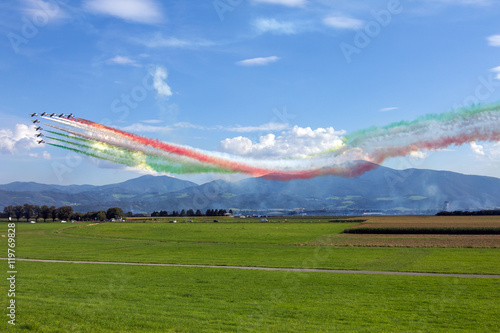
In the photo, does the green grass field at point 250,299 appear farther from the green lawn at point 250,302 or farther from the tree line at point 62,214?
the tree line at point 62,214

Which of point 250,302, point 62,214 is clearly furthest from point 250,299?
point 62,214

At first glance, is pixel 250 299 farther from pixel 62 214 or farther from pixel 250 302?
pixel 62 214

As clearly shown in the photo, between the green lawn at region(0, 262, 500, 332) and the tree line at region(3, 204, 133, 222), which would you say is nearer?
the green lawn at region(0, 262, 500, 332)

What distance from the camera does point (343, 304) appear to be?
941 inches

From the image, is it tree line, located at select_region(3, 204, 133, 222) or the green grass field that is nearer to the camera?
the green grass field

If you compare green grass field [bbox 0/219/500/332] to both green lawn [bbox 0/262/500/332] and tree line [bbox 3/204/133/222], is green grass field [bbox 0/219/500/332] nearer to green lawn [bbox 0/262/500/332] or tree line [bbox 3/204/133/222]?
green lawn [bbox 0/262/500/332]

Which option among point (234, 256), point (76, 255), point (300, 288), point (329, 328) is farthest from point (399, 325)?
point (76, 255)

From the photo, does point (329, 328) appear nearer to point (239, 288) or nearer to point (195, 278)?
point (239, 288)

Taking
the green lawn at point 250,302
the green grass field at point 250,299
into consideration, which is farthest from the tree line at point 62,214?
the green lawn at point 250,302

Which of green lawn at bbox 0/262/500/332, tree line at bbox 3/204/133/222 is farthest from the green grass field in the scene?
tree line at bbox 3/204/133/222

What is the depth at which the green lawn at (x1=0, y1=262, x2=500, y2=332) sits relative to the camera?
63.4ft

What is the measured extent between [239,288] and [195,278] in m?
6.00

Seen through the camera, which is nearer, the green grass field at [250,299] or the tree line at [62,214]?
the green grass field at [250,299]

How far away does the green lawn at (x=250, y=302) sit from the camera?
19.3 metres
